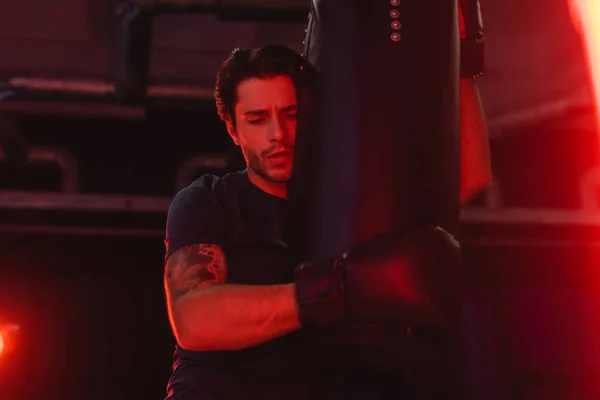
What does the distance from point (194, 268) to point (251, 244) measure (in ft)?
0.37

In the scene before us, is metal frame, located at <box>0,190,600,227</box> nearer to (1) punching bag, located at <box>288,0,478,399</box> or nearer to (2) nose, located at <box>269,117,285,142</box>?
(2) nose, located at <box>269,117,285,142</box>

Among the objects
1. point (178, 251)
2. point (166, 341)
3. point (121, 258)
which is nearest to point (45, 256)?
point (121, 258)

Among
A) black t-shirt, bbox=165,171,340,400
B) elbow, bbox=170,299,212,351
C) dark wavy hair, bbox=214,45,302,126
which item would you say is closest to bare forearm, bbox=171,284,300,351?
elbow, bbox=170,299,212,351

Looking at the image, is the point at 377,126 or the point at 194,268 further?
the point at 194,268

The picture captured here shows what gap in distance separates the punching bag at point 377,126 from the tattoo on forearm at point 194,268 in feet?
0.47

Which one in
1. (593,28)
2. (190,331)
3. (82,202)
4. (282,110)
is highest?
(593,28)

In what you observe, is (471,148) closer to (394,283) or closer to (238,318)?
(394,283)

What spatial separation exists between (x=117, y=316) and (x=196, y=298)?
1.92 meters

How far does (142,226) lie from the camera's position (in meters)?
2.78

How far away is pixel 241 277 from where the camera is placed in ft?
3.61

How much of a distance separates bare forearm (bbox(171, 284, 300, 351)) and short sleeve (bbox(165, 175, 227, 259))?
0.14 m

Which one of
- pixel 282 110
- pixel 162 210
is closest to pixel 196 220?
pixel 282 110

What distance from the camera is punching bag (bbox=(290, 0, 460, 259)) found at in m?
0.90

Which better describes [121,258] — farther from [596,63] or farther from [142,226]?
[596,63]
